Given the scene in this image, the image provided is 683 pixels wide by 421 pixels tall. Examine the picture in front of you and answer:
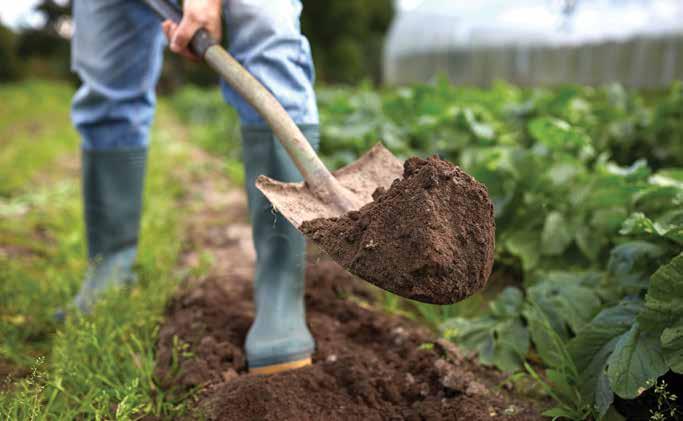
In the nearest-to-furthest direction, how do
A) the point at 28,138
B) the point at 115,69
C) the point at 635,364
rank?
the point at 635,364
the point at 115,69
the point at 28,138

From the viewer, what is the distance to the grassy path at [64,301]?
4.21ft

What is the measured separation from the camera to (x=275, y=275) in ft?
4.81

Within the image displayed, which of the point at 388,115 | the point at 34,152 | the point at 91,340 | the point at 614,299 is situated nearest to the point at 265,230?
the point at 91,340

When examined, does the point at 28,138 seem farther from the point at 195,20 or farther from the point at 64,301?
the point at 195,20

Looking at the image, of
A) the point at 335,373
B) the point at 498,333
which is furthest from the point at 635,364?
the point at 335,373

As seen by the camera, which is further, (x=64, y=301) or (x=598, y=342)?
(x=64, y=301)

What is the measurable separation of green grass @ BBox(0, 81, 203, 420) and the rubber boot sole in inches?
8.1

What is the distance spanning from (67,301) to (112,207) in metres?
0.35

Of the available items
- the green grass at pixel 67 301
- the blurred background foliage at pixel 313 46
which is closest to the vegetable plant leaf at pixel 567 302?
the green grass at pixel 67 301

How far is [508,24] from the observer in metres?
11.2

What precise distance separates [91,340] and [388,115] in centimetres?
250

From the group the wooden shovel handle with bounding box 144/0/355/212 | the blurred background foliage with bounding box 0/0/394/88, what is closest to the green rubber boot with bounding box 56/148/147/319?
the wooden shovel handle with bounding box 144/0/355/212

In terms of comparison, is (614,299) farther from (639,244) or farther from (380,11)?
(380,11)

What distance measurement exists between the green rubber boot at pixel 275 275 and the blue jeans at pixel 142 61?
0.09 metres
